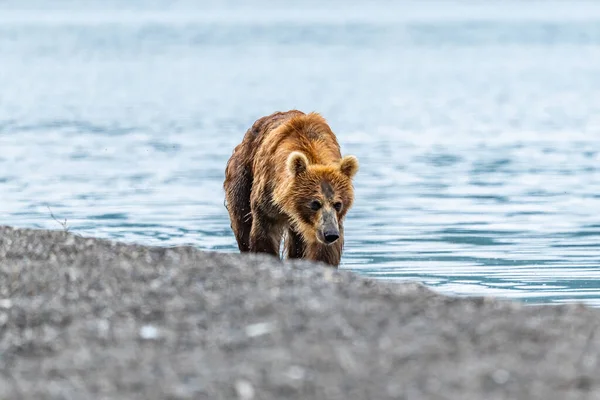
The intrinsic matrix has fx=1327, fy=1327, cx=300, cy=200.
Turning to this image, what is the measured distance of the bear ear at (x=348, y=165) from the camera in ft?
33.7

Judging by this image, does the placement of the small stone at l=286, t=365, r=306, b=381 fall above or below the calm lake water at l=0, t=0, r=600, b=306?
above

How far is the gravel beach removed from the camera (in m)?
5.50

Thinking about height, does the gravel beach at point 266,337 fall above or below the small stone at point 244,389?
below

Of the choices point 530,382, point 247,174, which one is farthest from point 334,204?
point 530,382

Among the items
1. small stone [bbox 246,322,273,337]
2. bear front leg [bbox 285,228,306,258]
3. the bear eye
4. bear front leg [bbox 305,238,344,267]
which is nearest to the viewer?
small stone [bbox 246,322,273,337]

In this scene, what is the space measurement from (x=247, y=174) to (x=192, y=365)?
5835 mm

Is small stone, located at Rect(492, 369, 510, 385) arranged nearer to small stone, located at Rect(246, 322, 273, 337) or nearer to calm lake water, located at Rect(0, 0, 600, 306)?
small stone, located at Rect(246, 322, 273, 337)

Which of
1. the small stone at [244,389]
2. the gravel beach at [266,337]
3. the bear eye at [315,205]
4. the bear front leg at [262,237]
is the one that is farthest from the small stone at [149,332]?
the bear front leg at [262,237]

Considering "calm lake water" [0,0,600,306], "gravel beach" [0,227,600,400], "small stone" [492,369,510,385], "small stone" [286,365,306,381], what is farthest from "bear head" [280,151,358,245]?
"small stone" [492,369,510,385]

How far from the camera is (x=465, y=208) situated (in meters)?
16.8

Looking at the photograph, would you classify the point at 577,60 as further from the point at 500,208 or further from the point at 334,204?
the point at 334,204

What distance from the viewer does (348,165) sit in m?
10.3

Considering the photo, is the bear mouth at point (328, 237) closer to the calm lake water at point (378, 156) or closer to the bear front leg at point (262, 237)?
the bear front leg at point (262, 237)

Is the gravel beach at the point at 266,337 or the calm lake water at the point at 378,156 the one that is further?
the calm lake water at the point at 378,156
